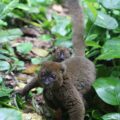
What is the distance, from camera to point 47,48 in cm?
634

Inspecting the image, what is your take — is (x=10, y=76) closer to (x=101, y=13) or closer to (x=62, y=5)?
(x=101, y=13)

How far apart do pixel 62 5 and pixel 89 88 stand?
13.6 ft

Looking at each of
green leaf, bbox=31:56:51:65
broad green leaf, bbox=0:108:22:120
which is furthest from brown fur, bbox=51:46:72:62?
broad green leaf, bbox=0:108:22:120

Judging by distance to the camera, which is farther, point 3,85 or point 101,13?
point 101,13

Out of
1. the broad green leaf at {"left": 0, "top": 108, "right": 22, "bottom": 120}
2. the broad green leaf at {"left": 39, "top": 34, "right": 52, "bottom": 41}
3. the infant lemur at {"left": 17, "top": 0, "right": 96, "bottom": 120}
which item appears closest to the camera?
the broad green leaf at {"left": 0, "top": 108, "right": 22, "bottom": 120}

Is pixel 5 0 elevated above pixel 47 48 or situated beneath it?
elevated above

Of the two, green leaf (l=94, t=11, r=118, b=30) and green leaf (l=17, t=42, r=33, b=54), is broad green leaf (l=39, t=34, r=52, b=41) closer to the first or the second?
green leaf (l=17, t=42, r=33, b=54)

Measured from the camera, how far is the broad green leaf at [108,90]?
14.4 feet

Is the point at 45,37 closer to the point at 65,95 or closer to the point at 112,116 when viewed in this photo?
the point at 65,95

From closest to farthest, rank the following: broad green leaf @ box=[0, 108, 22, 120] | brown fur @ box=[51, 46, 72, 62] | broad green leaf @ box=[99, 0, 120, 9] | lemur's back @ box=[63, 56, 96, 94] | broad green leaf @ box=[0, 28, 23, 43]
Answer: broad green leaf @ box=[0, 108, 22, 120], lemur's back @ box=[63, 56, 96, 94], broad green leaf @ box=[0, 28, 23, 43], broad green leaf @ box=[99, 0, 120, 9], brown fur @ box=[51, 46, 72, 62]

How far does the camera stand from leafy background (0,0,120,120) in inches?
175

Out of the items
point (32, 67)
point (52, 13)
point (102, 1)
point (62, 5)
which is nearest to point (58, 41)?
point (32, 67)

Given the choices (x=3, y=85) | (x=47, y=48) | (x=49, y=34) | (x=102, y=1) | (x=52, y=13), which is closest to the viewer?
(x=3, y=85)

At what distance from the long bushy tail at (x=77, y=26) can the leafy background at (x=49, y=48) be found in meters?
0.08
